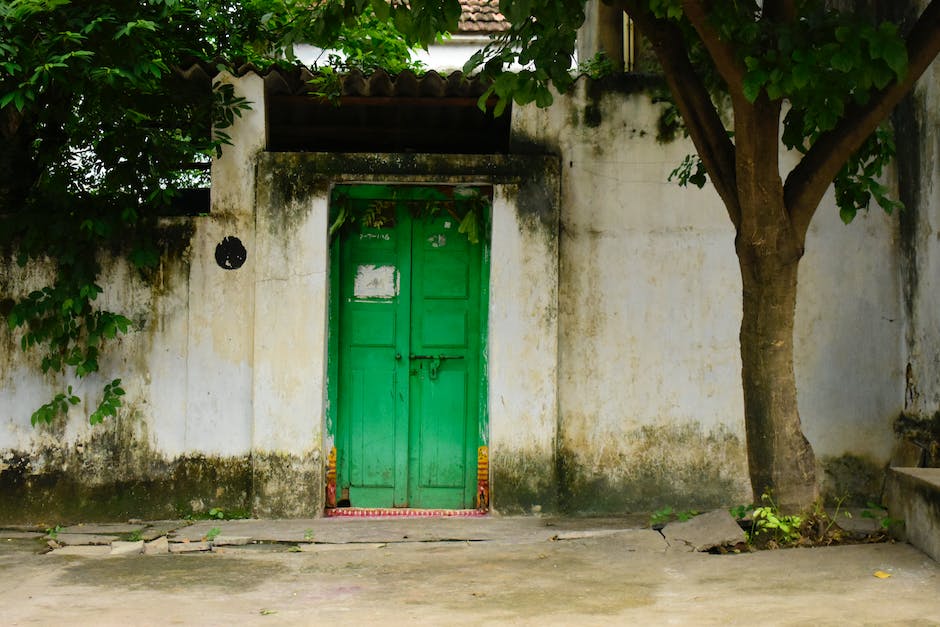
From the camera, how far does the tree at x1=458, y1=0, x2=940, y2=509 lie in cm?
451

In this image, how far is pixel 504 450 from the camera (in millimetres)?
6770

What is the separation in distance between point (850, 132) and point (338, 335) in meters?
3.74

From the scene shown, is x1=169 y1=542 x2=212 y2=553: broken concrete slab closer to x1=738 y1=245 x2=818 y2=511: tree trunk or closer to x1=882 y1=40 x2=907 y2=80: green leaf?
x1=738 y1=245 x2=818 y2=511: tree trunk

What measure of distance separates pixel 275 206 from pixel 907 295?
4.56 meters

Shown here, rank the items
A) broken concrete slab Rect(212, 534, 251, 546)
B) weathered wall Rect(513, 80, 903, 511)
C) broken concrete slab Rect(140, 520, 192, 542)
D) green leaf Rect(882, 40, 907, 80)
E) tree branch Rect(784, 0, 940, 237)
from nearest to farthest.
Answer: green leaf Rect(882, 40, 907, 80) → tree branch Rect(784, 0, 940, 237) → broken concrete slab Rect(212, 534, 251, 546) → broken concrete slab Rect(140, 520, 192, 542) → weathered wall Rect(513, 80, 903, 511)

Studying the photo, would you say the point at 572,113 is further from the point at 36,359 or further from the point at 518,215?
the point at 36,359

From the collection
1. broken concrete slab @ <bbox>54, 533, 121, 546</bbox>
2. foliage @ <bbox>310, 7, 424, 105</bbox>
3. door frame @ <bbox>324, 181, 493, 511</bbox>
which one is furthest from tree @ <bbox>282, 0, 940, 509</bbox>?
broken concrete slab @ <bbox>54, 533, 121, 546</bbox>

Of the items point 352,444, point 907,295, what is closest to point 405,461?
point 352,444

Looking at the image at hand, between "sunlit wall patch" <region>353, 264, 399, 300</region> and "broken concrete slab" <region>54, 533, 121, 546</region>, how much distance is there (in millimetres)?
2357

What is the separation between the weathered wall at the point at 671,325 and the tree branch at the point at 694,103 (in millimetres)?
1504

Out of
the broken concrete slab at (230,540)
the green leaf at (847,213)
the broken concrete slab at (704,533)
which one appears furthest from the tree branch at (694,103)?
the broken concrete slab at (230,540)

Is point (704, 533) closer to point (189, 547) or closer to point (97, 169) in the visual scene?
point (189, 547)

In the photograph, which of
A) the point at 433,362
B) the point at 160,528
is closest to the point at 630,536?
the point at 433,362

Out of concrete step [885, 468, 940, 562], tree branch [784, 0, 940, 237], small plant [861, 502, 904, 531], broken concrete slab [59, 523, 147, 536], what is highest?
tree branch [784, 0, 940, 237]
